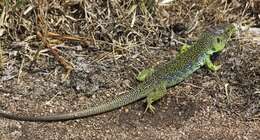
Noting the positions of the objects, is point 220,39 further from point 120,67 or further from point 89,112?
point 89,112

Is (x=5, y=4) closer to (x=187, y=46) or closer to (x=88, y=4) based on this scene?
(x=88, y=4)

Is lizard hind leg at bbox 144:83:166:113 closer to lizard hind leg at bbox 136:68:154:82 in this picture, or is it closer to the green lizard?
the green lizard

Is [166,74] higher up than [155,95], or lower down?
higher up

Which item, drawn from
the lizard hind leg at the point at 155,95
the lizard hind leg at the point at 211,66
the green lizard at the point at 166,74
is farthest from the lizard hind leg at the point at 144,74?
the lizard hind leg at the point at 211,66

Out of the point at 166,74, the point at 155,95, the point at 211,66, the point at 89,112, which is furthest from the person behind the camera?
the point at 211,66

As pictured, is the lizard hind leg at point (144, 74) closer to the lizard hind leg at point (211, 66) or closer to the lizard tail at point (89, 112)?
the lizard tail at point (89, 112)

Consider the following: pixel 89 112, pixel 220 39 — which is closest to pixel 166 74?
pixel 220 39

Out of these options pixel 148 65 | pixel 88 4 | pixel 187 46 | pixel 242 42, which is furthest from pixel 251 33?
pixel 88 4
